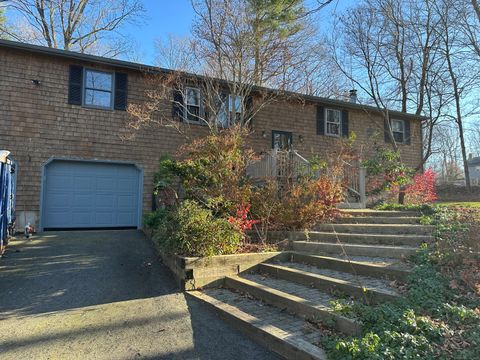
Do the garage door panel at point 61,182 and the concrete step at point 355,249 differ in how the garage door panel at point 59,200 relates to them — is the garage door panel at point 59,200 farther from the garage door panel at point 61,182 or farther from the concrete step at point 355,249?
the concrete step at point 355,249

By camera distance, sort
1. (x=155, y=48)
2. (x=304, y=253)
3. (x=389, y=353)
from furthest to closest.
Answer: (x=155, y=48), (x=304, y=253), (x=389, y=353)

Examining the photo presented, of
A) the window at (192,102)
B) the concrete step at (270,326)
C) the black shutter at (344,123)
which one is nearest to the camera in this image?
the concrete step at (270,326)

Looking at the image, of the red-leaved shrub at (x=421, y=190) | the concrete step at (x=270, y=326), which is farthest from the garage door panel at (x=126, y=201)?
Answer: the red-leaved shrub at (x=421, y=190)

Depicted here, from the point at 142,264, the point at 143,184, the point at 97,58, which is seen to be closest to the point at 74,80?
the point at 97,58

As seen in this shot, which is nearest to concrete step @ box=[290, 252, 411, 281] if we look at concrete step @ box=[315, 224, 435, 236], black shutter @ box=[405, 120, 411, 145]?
concrete step @ box=[315, 224, 435, 236]

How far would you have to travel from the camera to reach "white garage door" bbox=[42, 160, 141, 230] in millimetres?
10109

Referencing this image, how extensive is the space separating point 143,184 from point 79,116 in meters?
2.78

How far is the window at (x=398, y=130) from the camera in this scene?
53.1 ft

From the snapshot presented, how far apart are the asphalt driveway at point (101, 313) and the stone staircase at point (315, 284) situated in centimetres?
26

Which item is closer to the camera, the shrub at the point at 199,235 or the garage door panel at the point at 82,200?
the shrub at the point at 199,235

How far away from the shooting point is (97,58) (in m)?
10.4

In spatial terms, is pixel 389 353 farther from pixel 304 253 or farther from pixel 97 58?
pixel 97 58

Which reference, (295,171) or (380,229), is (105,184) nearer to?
(295,171)

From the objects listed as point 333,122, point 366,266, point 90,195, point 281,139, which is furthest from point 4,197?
point 333,122
